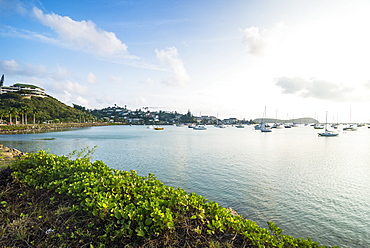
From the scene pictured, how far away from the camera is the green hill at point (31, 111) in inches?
3716

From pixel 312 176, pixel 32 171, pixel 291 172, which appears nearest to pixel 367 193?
pixel 312 176

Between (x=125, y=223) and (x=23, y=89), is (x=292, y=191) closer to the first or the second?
(x=125, y=223)

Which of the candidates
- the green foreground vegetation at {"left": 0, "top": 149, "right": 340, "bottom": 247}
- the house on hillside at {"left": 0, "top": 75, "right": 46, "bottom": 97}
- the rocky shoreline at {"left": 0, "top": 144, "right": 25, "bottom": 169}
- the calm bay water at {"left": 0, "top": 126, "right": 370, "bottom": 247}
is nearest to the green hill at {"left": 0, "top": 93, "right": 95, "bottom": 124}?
the house on hillside at {"left": 0, "top": 75, "right": 46, "bottom": 97}

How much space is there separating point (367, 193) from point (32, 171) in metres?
20.0

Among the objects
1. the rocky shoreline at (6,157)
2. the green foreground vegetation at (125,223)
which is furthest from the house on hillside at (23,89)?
the green foreground vegetation at (125,223)

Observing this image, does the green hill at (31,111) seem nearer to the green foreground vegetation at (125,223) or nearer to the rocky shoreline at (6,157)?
the rocky shoreline at (6,157)

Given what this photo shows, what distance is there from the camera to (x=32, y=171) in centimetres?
675

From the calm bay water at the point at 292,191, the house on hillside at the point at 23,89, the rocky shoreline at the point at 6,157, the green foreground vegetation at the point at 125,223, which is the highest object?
the house on hillside at the point at 23,89

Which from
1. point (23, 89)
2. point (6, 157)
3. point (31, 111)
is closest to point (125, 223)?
point (6, 157)

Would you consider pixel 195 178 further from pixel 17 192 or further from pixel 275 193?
pixel 17 192

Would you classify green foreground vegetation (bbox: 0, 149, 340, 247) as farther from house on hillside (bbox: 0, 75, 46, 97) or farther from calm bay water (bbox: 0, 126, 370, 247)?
house on hillside (bbox: 0, 75, 46, 97)

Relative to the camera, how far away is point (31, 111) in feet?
325

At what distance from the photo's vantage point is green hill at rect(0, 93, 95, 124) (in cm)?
9438

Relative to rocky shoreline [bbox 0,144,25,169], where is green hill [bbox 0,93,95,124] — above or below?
above
